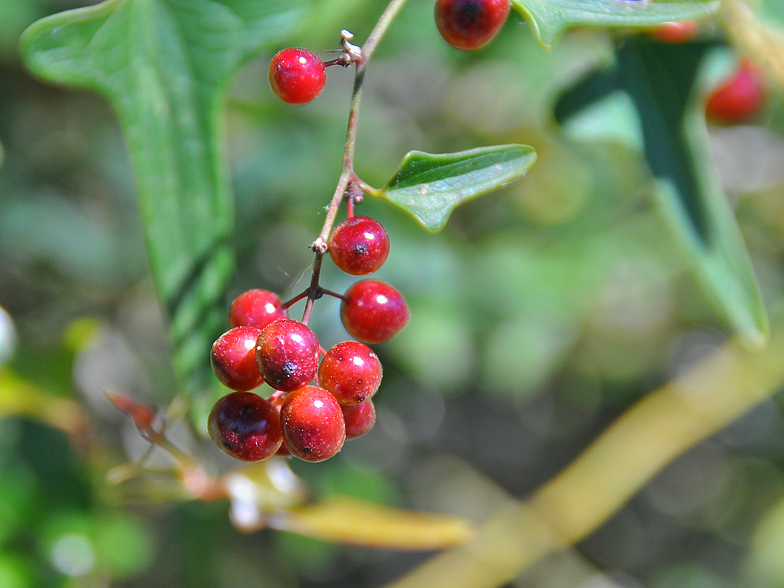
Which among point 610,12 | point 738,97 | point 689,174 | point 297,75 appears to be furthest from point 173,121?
point 738,97

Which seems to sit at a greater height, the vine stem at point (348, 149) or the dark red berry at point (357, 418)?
the vine stem at point (348, 149)

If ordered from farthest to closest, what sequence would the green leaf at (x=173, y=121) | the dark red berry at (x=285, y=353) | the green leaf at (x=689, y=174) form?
the green leaf at (x=689, y=174), the green leaf at (x=173, y=121), the dark red berry at (x=285, y=353)

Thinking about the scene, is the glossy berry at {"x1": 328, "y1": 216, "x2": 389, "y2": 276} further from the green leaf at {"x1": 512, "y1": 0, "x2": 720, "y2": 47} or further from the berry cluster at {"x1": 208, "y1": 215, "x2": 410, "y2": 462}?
the green leaf at {"x1": 512, "y1": 0, "x2": 720, "y2": 47}

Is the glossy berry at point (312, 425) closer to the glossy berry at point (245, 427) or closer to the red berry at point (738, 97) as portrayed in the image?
the glossy berry at point (245, 427)

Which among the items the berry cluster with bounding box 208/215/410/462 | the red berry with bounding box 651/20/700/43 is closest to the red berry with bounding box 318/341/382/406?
the berry cluster with bounding box 208/215/410/462

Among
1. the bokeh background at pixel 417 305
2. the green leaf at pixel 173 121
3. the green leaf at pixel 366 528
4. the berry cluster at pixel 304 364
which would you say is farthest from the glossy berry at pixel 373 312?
the bokeh background at pixel 417 305

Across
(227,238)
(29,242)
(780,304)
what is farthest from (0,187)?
(780,304)

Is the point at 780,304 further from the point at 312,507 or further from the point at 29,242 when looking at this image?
the point at 29,242
